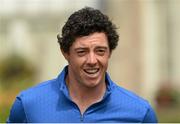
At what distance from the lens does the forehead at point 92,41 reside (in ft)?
14.2

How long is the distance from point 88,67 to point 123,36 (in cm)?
1392

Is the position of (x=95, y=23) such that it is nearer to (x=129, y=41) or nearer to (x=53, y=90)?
(x=53, y=90)

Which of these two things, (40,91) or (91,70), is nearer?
(91,70)

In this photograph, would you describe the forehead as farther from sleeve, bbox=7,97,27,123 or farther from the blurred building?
the blurred building

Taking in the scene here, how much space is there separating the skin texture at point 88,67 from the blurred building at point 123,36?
44.0ft

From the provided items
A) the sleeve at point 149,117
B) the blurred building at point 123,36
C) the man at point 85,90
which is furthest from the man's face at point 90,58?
the blurred building at point 123,36

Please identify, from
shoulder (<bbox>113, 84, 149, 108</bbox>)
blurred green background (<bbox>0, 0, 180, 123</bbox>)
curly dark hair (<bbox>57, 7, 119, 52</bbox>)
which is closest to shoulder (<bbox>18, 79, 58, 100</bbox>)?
curly dark hair (<bbox>57, 7, 119, 52</bbox>)

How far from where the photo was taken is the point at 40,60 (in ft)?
60.4

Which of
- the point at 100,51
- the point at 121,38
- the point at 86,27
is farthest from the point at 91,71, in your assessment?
the point at 121,38

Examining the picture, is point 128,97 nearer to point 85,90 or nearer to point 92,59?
point 85,90

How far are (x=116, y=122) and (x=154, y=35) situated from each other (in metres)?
14.4

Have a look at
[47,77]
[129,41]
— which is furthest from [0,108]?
[129,41]

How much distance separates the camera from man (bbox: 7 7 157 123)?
4348 millimetres

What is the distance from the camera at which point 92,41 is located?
14.2 ft
